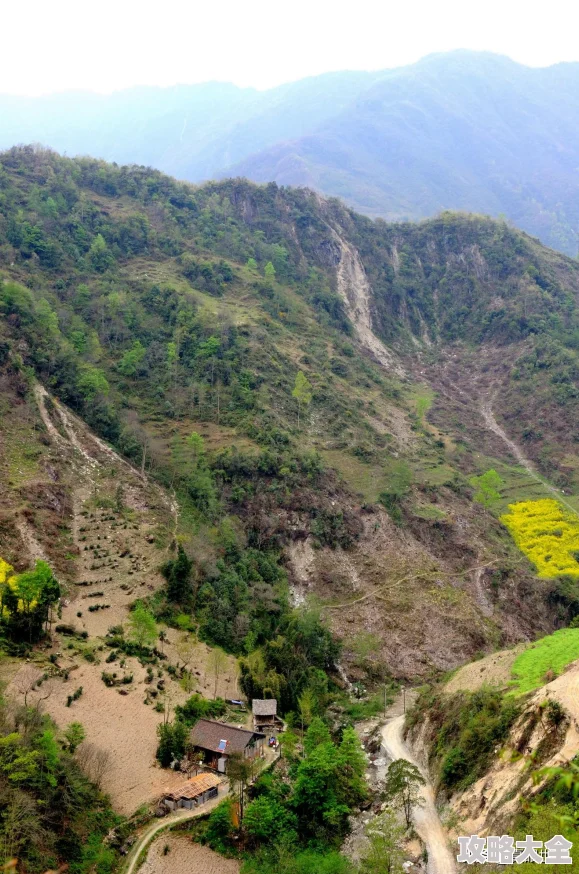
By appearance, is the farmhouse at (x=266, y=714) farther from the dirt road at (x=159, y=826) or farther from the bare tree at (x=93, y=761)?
the bare tree at (x=93, y=761)

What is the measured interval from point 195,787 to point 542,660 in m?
16.8

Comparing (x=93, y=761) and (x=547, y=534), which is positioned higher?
(x=93, y=761)

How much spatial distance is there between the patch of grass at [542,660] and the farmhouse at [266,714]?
13.6 m

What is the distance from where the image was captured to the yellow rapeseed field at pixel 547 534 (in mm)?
60062

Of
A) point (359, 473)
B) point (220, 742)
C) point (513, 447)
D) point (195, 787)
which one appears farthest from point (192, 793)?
point (513, 447)

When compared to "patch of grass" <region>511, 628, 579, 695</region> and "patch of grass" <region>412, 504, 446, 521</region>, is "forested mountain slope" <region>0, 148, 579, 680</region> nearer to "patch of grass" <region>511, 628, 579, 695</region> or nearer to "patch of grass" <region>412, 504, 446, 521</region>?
"patch of grass" <region>412, 504, 446, 521</region>

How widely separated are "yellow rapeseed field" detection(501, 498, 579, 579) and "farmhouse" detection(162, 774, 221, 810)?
41308mm

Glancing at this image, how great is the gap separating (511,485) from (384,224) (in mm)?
66435

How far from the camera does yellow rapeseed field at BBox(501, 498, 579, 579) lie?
6006 cm

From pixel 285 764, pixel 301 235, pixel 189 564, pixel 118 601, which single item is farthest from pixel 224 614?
pixel 301 235

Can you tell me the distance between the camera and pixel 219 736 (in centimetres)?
3042

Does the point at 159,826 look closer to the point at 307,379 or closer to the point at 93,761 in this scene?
the point at 93,761

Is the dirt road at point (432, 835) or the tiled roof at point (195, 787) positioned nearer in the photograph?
the dirt road at point (432, 835)

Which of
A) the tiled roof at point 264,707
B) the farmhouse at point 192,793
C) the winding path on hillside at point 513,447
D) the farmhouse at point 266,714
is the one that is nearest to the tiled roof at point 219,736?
the farmhouse at point 192,793
